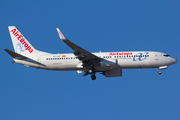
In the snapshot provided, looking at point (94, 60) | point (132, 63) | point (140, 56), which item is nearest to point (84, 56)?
point (94, 60)

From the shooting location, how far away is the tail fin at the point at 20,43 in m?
62.1

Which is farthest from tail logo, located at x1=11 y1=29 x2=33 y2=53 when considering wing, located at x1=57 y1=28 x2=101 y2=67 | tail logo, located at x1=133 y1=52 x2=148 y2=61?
tail logo, located at x1=133 y1=52 x2=148 y2=61

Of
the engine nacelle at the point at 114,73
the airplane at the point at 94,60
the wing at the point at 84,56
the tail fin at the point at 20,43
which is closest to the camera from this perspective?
the wing at the point at 84,56

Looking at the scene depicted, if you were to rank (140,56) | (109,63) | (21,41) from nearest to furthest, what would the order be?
(109,63) → (140,56) → (21,41)

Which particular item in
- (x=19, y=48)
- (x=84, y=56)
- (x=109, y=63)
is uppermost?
(x=19, y=48)

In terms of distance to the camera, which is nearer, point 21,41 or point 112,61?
point 112,61

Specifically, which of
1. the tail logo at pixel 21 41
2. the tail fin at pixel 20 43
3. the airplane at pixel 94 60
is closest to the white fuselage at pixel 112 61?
the airplane at pixel 94 60

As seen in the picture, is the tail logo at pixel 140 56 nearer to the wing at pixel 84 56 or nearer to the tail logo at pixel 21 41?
the wing at pixel 84 56

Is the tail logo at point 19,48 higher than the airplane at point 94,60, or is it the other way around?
the tail logo at point 19,48

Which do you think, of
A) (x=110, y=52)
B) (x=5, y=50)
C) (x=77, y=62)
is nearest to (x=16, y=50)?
(x=5, y=50)

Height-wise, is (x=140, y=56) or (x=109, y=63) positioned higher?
(x=140, y=56)

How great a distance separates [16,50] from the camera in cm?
6250

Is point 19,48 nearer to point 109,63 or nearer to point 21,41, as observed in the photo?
point 21,41

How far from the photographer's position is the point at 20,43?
6284cm
